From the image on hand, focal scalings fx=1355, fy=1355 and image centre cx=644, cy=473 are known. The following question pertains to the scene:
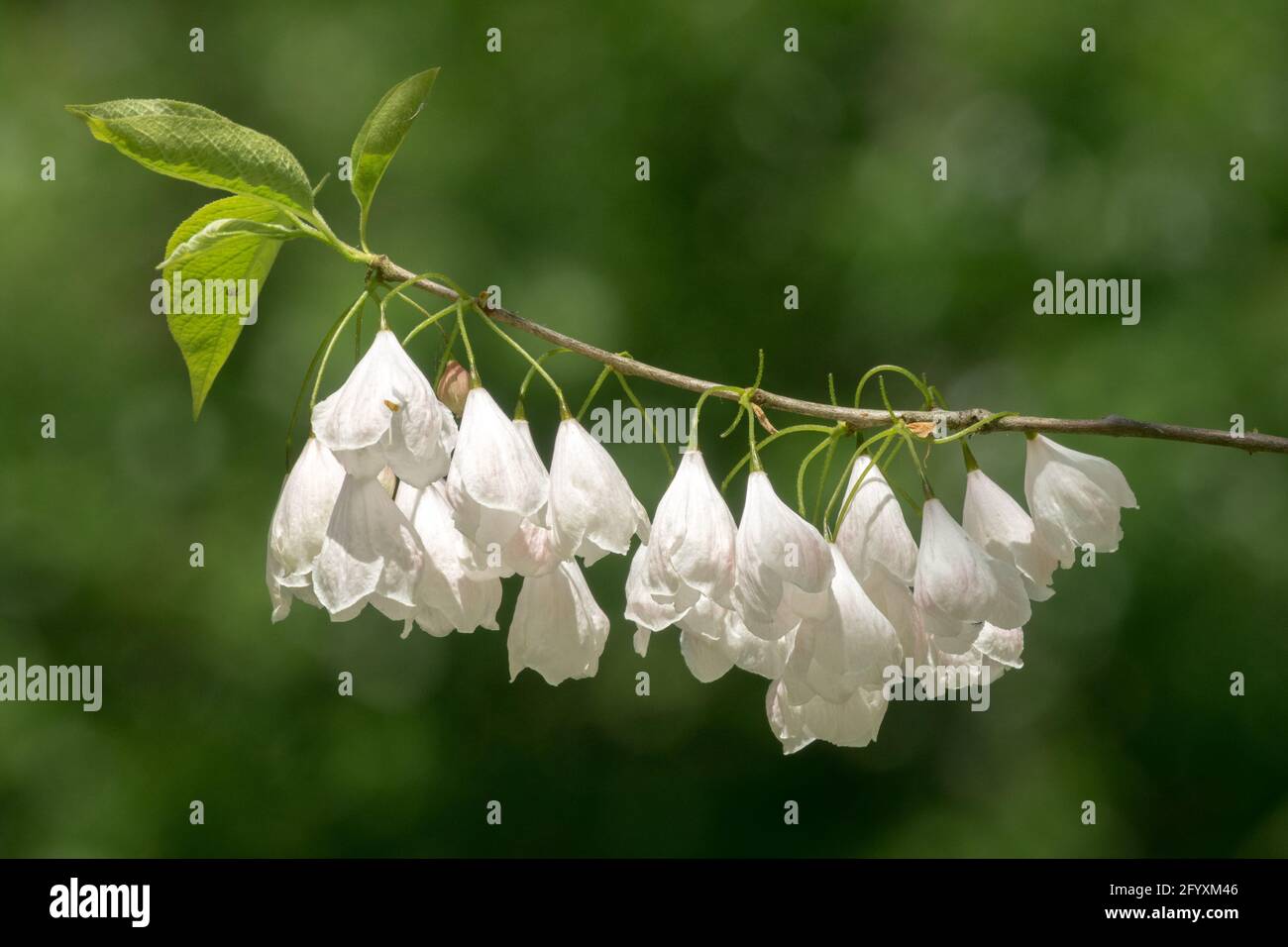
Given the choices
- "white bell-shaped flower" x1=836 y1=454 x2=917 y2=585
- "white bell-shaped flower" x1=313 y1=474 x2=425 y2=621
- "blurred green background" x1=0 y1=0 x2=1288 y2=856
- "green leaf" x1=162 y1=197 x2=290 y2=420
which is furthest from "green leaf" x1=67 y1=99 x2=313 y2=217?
"blurred green background" x1=0 y1=0 x2=1288 y2=856

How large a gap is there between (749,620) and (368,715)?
2.95m

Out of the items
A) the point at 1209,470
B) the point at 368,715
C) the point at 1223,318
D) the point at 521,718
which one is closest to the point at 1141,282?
the point at 1223,318

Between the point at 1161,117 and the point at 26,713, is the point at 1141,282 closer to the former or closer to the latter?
the point at 1161,117

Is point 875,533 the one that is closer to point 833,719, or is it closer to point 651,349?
point 833,719

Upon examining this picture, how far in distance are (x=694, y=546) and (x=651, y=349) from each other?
2.80 meters

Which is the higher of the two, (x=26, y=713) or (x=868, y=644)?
(x=868, y=644)

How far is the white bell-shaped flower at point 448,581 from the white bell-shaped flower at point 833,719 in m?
0.27

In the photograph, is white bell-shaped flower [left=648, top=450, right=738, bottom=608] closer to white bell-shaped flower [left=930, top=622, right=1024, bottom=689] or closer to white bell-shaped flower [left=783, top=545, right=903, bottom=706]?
white bell-shaped flower [left=783, top=545, right=903, bottom=706]

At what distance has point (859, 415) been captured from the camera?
1174 millimetres

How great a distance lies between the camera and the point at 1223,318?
3621mm


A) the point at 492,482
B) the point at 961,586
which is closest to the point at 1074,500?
the point at 961,586

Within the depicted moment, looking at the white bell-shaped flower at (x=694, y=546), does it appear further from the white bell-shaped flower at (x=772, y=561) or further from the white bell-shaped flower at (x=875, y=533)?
the white bell-shaped flower at (x=875, y=533)

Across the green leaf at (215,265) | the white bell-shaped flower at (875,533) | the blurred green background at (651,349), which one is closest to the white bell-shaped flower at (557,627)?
the white bell-shaped flower at (875,533)

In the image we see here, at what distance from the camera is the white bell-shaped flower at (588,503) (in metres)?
1.13
